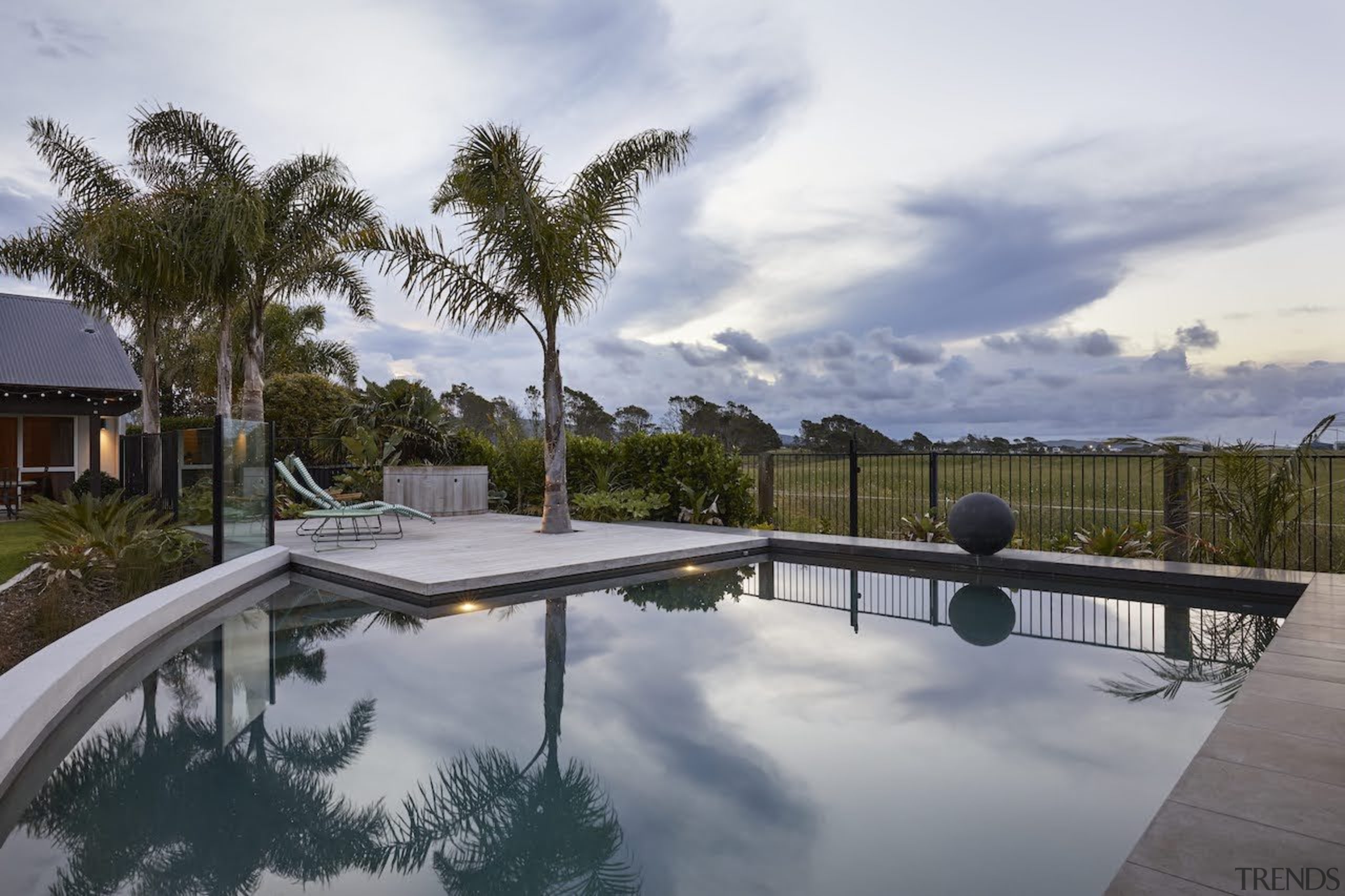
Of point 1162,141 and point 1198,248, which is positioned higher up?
point 1162,141

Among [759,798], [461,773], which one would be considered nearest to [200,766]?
[461,773]

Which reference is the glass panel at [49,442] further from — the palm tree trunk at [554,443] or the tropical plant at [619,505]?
the palm tree trunk at [554,443]

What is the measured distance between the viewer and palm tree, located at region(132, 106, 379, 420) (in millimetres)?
12062

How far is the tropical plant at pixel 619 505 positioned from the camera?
11.4m

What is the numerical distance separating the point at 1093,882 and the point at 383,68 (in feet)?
36.2

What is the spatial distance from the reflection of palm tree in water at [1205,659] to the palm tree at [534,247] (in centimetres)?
684

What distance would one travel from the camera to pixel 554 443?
10.1 metres

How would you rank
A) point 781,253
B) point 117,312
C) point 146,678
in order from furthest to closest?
1. point 117,312
2. point 781,253
3. point 146,678

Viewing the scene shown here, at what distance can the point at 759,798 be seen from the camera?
2.97 metres

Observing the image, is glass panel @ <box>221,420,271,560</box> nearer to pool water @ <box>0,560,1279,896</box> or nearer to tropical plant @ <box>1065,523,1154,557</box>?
pool water @ <box>0,560,1279,896</box>

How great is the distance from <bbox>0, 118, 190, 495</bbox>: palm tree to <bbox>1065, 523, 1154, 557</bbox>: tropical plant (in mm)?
13106

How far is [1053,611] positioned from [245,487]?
7794 millimetres

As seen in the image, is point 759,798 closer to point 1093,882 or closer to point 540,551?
point 1093,882

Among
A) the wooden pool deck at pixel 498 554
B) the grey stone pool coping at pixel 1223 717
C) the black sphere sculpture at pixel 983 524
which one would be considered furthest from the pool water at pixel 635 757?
the black sphere sculpture at pixel 983 524
